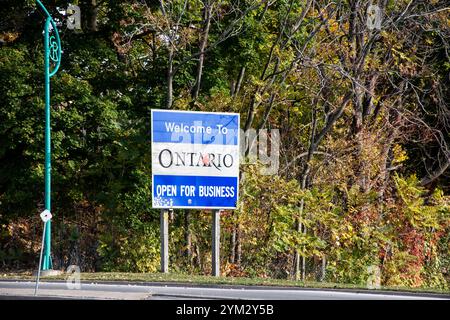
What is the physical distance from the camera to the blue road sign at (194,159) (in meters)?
22.4

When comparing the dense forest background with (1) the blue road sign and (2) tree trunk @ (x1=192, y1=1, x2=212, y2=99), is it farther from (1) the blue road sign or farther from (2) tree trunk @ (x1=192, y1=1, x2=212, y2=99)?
(1) the blue road sign

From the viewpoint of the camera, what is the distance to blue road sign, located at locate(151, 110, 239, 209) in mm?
22359

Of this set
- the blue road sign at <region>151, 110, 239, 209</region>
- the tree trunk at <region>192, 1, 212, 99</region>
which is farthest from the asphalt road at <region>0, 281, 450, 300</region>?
the tree trunk at <region>192, 1, 212, 99</region>

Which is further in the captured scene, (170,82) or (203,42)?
(203,42)

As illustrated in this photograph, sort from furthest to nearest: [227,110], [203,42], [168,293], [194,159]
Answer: [227,110] → [203,42] → [194,159] → [168,293]

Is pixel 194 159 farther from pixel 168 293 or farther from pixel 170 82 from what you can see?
pixel 168 293

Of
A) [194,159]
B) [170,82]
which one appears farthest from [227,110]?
[194,159]

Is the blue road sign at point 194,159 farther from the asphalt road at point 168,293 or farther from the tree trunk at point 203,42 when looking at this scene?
the tree trunk at point 203,42

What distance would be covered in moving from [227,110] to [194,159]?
643cm

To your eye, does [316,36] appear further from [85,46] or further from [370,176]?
[85,46]

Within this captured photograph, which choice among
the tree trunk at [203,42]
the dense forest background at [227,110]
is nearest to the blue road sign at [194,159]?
the dense forest background at [227,110]

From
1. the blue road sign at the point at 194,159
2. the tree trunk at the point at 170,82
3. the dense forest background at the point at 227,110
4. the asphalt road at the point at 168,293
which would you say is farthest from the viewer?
the dense forest background at the point at 227,110

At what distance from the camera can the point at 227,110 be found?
28766 mm

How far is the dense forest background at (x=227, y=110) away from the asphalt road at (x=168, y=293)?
1009 cm
